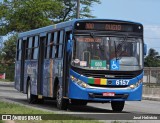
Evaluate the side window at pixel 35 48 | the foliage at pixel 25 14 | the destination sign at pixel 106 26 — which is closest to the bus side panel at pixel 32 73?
the side window at pixel 35 48

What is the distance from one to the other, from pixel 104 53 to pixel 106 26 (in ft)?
3.52

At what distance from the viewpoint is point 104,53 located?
708 inches

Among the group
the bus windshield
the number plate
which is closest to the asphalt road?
the number plate

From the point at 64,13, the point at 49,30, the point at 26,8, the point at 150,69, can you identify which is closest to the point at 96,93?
the point at 49,30

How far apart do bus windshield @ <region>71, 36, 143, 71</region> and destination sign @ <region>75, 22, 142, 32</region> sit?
360 millimetres

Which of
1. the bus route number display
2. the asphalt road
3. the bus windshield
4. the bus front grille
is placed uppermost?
the bus route number display

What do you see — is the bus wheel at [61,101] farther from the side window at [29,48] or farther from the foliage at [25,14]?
the foliage at [25,14]

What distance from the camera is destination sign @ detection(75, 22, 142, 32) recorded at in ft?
59.7

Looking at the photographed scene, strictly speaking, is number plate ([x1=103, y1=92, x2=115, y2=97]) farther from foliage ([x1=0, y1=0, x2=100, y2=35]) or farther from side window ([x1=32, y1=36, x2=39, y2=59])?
foliage ([x1=0, y1=0, x2=100, y2=35])

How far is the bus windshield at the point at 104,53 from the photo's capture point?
17.9 meters

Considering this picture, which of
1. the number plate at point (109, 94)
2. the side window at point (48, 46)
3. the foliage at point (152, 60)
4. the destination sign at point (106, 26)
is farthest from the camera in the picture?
the foliage at point (152, 60)

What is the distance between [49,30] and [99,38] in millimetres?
3549

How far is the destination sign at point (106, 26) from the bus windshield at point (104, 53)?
0.36 metres

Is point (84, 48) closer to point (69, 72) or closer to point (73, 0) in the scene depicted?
point (69, 72)
